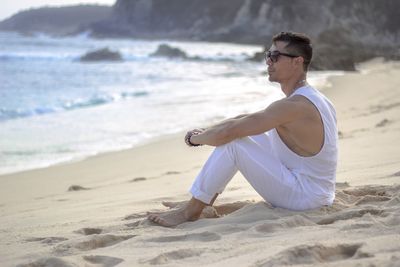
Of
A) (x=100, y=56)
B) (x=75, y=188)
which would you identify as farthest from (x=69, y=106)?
(x=100, y=56)

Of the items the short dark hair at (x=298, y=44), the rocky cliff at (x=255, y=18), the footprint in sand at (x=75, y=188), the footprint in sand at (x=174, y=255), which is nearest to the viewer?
the footprint in sand at (x=174, y=255)

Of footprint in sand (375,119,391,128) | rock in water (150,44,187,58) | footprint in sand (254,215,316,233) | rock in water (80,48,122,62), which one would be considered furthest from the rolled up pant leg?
rock in water (150,44,187,58)

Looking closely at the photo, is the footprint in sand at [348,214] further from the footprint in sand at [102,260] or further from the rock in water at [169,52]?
the rock in water at [169,52]

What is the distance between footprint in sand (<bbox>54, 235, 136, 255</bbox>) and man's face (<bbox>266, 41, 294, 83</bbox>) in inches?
47.9

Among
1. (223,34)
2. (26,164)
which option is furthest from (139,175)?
(223,34)

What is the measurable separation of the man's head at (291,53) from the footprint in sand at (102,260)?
142cm

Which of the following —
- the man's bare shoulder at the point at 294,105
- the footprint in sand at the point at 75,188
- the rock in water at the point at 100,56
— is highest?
the rock in water at the point at 100,56

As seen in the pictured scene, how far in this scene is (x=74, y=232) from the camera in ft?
10.8

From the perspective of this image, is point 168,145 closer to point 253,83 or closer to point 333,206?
point 333,206

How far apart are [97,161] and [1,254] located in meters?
4.57

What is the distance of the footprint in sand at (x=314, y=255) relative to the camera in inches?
89.4

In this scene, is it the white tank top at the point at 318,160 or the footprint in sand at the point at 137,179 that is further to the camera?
the footprint in sand at the point at 137,179

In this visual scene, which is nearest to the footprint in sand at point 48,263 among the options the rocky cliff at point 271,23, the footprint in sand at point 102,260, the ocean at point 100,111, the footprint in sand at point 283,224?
the footprint in sand at point 102,260

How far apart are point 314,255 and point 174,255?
65 centimetres
